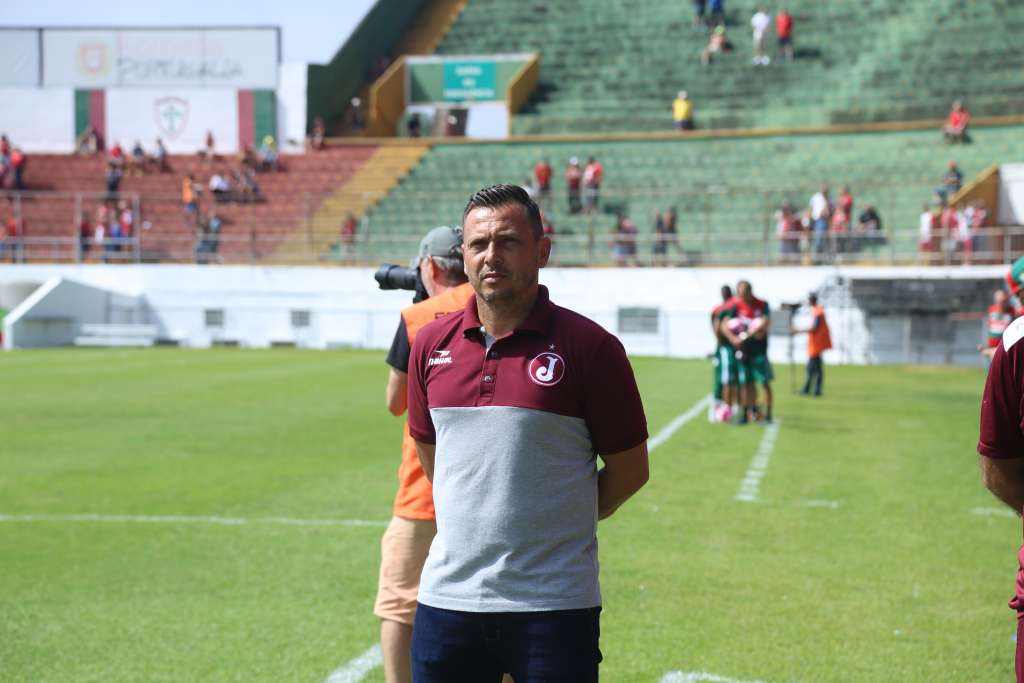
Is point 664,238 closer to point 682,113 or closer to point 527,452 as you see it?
point 682,113

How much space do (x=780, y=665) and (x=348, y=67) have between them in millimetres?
44566

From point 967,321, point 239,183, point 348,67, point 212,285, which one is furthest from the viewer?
point 348,67

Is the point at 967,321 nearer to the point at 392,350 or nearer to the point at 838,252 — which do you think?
the point at 838,252

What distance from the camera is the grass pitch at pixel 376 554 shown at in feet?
19.8

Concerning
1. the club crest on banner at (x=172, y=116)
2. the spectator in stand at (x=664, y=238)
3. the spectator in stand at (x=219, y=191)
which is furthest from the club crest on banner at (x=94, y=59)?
the spectator in stand at (x=664, y=238)

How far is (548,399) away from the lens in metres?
3.24

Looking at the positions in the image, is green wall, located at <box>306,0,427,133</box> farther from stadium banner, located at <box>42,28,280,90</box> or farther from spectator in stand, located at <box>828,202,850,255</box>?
spectator in stand, located at <box>828,202,850,255</box>

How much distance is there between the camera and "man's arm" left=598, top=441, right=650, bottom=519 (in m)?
3.42

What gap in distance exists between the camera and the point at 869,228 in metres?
31.8

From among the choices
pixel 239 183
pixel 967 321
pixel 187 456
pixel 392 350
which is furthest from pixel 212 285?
pixel 392 350

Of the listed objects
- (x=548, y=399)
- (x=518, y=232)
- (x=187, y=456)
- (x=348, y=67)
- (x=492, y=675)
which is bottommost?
(x=187, y=456)

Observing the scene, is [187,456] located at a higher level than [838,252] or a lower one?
lower

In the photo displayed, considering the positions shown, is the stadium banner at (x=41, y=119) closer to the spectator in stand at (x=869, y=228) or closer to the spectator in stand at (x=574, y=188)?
the spectator in stand at (x=574, y=188)

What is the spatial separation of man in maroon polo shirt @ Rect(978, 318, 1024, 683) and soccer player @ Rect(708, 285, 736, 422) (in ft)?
41.5
